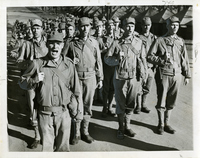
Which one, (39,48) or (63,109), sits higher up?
(39,48)

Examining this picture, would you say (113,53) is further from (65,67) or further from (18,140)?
(18,140)

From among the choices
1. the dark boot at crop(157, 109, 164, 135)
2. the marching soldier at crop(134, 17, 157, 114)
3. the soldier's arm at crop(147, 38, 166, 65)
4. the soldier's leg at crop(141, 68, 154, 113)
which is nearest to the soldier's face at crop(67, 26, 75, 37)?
the marching soldier at crop(134, 17, 157, 114)

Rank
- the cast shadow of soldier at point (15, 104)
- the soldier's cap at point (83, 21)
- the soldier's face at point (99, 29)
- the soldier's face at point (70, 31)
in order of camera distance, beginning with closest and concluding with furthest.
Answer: the soldier's cap at point (83, 21), the soldier's face at point (70, 31), the cast shadow of soldier at point (15, 104), the soldier's face at point (99, 29)

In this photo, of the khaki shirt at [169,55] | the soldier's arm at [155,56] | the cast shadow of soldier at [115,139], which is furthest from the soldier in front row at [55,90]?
the khaki shirt at [169,55]

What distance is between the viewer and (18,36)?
5.31 metres

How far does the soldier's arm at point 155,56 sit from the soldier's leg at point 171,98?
1.59 ft

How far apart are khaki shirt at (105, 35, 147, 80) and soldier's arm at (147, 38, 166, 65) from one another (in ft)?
0.72

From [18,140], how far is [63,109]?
1807 mm

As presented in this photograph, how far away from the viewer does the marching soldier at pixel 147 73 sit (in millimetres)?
5254

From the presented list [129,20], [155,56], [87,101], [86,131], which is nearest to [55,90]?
[87,101]

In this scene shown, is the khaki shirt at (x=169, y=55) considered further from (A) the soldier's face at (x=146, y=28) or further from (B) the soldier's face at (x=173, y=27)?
(A) the soldier's face at (x=146, y=28)

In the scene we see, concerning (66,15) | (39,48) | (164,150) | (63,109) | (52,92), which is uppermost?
(66,15)

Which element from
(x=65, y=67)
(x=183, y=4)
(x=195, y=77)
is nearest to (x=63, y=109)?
(x=65, y=67)

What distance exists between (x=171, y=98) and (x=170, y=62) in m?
0.84
